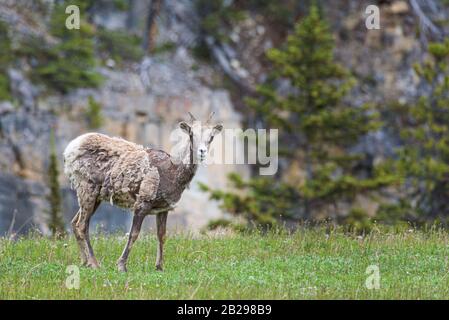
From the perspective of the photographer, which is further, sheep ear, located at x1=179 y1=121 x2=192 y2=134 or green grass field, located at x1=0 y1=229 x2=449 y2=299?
sheep ear, located at x1=179 y1=121 x2=192 y2=134

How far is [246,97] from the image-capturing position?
97.1 ft

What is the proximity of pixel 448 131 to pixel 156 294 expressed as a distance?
19504 mm

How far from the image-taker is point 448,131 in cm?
2820

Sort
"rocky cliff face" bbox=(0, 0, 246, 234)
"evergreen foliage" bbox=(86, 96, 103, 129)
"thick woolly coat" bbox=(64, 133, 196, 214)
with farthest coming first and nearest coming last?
"evergreen foliage" bbox=(86, 96, 103, 129)
"rocky cliff face" bbox=(0, 0, 246, 234)
"thick woolly coat" bbox=(64, 133, 196, 214)

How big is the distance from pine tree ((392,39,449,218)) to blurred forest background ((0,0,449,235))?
60mm

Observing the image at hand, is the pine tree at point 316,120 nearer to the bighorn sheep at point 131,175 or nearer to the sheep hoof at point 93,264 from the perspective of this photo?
the bighorn sheep at point 131,175

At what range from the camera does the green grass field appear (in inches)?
426

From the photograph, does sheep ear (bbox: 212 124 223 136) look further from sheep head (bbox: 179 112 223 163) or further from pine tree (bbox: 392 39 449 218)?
pine tree (bbox: 392 39 449 218)

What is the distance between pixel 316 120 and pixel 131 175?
15975mm

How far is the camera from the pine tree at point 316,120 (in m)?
27.5

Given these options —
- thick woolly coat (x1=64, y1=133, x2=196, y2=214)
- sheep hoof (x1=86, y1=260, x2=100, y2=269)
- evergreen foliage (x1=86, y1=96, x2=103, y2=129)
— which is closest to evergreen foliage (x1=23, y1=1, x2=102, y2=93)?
evergreen foliage (x1=86, y1=96, x2=103, y2=129)

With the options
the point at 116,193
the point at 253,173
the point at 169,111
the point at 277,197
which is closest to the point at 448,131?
the point at 277,197

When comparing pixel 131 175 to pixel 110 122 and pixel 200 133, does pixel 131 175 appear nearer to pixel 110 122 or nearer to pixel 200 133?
pixel 200 133
